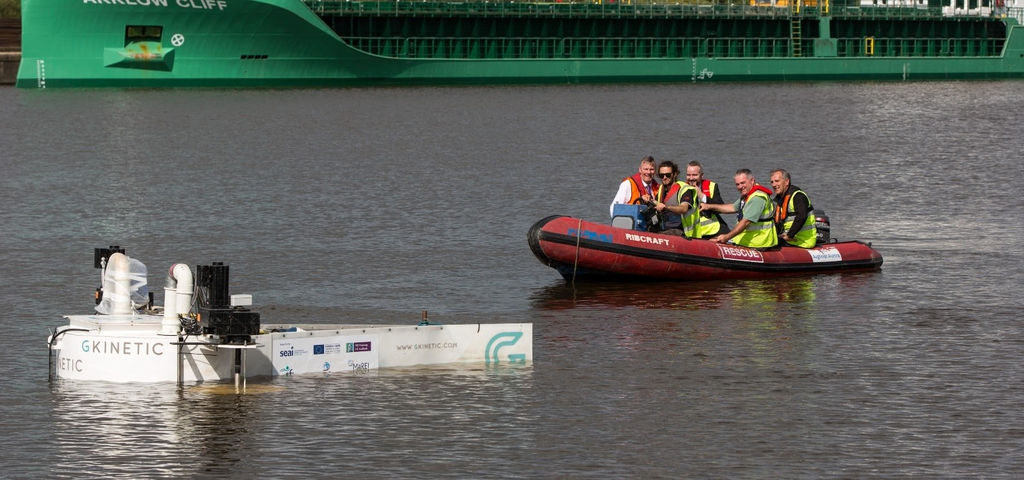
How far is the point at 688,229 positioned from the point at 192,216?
13.0 meters

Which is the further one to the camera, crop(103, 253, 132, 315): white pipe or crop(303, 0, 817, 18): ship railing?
crop(303, 0, 817, 18): ship railing

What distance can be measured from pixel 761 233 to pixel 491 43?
237ft

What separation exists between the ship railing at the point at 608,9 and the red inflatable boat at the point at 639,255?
63.6 meters

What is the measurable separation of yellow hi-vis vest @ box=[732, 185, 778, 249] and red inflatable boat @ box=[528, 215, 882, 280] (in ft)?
0.61

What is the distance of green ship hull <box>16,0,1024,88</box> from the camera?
264 ft

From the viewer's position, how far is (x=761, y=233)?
24.0 meters

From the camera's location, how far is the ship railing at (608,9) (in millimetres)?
88125

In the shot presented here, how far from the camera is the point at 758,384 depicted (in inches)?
671

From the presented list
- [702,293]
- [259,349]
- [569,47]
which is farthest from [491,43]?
[259,349]

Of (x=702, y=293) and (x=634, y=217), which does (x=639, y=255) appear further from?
(x=702, y=293)

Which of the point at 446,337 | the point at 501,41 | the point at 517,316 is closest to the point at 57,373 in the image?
the point at 446,337

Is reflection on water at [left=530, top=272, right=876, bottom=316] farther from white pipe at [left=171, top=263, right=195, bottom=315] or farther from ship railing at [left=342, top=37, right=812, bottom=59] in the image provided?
ship railing at [left=342, top=37, right=812, bottom=59]

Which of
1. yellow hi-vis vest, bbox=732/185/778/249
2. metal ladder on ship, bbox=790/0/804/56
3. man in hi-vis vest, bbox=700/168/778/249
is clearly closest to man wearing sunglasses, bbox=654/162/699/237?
man in hi-vis vest, bbox=700/168/778/249

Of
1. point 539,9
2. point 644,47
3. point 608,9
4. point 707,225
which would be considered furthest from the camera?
point 644,47
